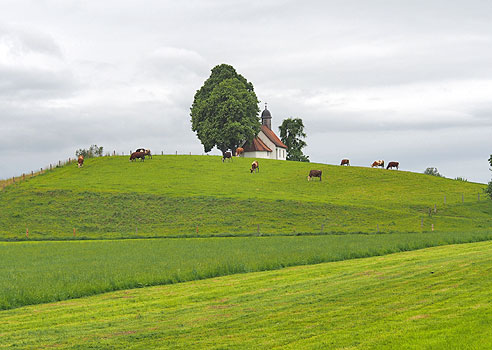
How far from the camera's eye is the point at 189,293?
70.7 feet

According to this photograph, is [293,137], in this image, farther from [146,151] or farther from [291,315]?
[291,315]

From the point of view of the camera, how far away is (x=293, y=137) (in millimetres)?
137125

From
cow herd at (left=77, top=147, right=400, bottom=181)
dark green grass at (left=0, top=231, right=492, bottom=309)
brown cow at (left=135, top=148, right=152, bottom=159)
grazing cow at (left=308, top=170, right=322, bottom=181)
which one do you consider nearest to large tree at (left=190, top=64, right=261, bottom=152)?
cow herd at (left=77, top=147, right=400, bottom=181)

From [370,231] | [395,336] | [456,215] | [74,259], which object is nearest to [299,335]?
[395,336]

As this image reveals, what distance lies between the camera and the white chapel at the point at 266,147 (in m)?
121

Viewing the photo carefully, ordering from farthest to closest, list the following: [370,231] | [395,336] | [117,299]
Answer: [370,231]
[117,299]
[395,336]

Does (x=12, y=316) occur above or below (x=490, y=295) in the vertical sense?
below

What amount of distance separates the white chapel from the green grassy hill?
27501mm

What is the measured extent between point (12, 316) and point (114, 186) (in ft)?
192

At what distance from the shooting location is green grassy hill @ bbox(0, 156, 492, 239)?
5906cm

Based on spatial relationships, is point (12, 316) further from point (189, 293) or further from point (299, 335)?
point (299, 335)

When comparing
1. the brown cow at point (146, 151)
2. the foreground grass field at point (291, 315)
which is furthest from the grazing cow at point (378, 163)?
the foreground grass field at point (291, 315)

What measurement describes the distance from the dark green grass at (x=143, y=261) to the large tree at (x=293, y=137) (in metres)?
92.1

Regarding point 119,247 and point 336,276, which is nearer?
point 336,276
